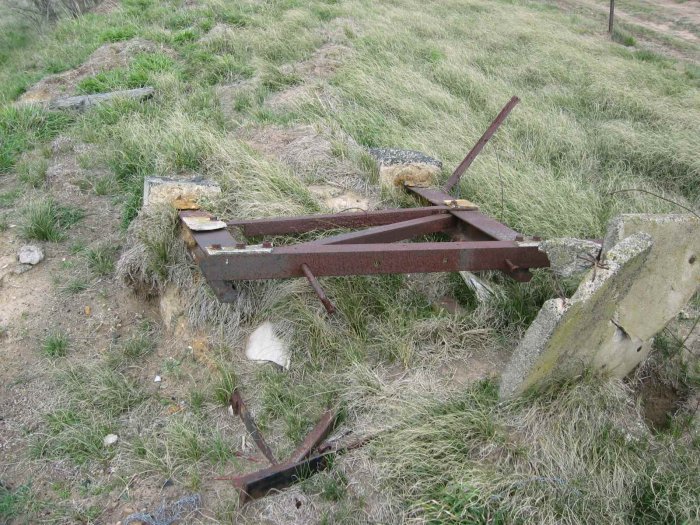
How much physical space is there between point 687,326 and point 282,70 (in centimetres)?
587

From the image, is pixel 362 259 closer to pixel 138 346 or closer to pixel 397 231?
pixel 397 231

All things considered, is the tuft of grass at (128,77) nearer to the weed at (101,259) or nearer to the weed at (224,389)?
the weed at (101,259)

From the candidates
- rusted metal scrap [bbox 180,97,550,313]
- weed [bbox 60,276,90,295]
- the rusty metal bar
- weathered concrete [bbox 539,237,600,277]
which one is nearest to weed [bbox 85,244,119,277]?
weed [bbox 60,276,90,295]

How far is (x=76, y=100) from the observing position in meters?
6.50

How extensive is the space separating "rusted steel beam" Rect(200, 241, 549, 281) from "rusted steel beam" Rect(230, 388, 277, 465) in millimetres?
664

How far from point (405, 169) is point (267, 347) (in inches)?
84.2

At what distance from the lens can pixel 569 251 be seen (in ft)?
9.68

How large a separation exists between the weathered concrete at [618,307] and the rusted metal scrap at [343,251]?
0.53 metres

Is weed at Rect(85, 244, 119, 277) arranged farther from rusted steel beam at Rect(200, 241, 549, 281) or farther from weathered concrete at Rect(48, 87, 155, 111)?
weathered concrete at Rect(48, 87, 155, 111)

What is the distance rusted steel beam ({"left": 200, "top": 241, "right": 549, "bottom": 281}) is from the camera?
2.90m

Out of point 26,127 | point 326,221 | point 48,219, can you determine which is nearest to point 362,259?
point 326,221

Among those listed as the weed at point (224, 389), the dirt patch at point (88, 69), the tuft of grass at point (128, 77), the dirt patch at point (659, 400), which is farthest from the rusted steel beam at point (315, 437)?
the dirt patch at point (88, 69)

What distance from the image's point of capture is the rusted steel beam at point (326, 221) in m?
3.59

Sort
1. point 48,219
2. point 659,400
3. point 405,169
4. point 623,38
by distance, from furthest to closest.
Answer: point 623,38, point 405,169, point 48,219, point 659,400
